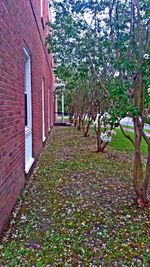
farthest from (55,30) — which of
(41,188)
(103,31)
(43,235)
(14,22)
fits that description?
(43,235)

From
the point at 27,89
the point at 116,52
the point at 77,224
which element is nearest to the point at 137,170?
the point at 77,224

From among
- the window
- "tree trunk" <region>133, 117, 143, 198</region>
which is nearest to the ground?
"tree trunk" <region>133, 117, 143, 198</region>

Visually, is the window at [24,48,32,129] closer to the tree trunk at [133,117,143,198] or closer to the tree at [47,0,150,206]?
the tree at [47,0,150,206]

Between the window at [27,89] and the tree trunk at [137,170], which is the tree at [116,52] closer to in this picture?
the tree trunk at [137,170]

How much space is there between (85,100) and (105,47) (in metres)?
8.77

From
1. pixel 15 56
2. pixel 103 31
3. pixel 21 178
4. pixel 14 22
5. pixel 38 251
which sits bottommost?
pixel 38 251

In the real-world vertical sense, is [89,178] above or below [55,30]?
below

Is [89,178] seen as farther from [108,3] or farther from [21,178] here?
[108,3]

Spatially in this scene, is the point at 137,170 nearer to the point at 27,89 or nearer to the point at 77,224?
the point at 77,224

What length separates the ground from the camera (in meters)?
2.55

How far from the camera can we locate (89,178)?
5375 mm

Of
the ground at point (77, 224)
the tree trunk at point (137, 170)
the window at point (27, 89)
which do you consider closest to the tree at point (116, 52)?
the tree trunk at point (137, 170)

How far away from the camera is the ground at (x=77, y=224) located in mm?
2549

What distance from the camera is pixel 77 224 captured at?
3250mm
